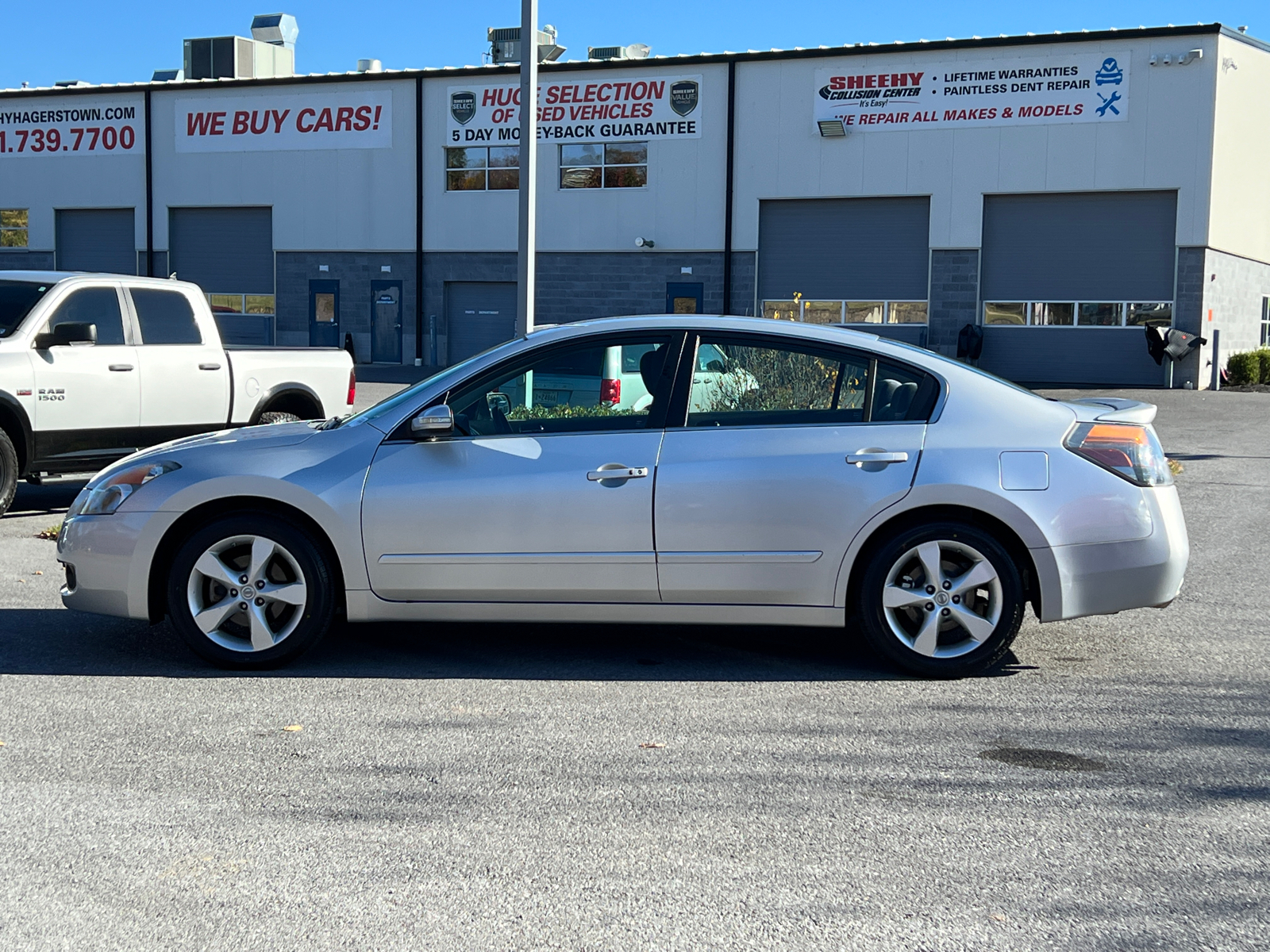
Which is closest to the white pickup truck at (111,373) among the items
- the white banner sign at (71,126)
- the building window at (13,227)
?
the white banner sign at (71,126)

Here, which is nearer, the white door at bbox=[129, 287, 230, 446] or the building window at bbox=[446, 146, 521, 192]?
the white door at bbox=[129, 287, 230, 446]

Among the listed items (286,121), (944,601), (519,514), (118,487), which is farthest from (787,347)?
(286,121)

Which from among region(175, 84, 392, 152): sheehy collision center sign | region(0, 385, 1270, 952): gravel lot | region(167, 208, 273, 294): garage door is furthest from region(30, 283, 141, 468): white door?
region(167, 208, 273, 294): garage door

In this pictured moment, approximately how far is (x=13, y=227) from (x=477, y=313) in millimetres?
15614

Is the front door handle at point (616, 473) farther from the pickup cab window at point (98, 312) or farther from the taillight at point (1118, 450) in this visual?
the pickup cab window at point (98, 312)

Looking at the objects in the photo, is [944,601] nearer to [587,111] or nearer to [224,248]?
[587,111]

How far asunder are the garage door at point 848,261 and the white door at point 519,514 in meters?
28.4

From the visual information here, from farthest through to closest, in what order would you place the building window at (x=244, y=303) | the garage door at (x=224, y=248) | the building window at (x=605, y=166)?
1. the building window at (x=244, y=303)
2. the garage door at (x=224, y=248)
3. the building window at (x=605, y=166)

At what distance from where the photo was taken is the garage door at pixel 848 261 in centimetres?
3375

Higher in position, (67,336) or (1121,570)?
(67,336)

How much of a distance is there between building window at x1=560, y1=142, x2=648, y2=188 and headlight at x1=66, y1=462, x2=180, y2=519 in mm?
30683

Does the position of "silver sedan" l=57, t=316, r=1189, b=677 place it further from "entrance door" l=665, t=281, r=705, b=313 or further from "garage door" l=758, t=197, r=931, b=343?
"entrance door" l=665, t=281, r=705, b=313

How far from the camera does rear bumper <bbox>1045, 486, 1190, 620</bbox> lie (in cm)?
598

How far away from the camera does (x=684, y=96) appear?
35312mm
